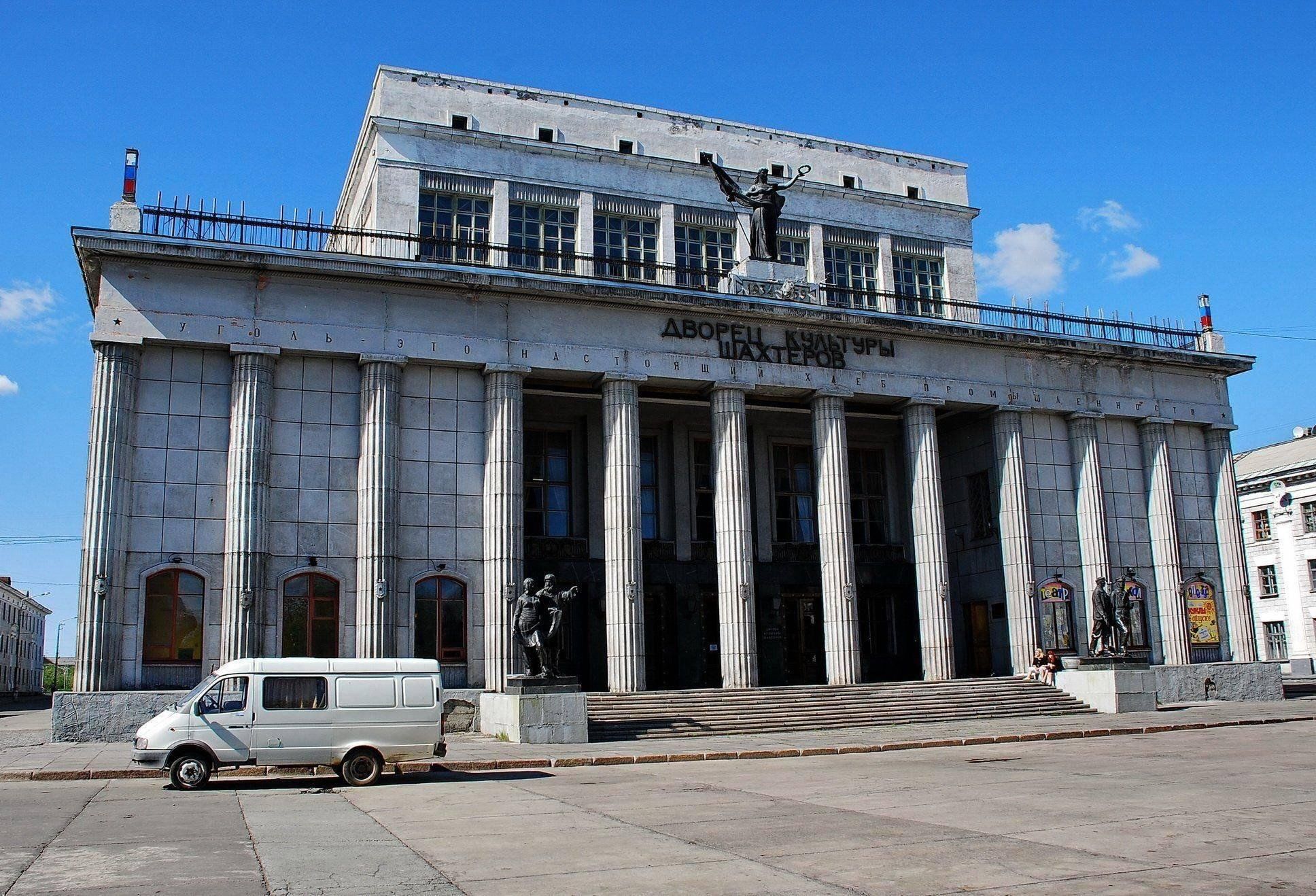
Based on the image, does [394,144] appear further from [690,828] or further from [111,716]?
[690,828]

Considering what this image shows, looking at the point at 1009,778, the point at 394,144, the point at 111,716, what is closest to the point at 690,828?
the point at 1009,778

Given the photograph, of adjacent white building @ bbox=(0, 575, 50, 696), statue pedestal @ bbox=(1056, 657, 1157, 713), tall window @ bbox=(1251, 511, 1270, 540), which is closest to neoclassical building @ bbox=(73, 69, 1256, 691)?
statue pedestal @ bbox=(1056, 657, 1157, 713)

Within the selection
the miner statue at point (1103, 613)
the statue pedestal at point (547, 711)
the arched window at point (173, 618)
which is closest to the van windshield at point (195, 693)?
the statue pedestal at point (547, 711)

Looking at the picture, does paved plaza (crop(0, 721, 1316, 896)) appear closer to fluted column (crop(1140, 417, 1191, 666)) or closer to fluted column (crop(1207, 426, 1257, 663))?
fluted column (crop(1140, 417, 1191, 666))

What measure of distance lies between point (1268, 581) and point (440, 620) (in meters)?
55.7

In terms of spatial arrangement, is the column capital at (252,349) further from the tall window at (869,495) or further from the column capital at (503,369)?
the tall window at (869,495)

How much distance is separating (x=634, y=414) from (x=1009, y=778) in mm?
17513

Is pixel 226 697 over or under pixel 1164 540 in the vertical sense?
under

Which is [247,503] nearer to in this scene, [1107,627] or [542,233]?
[542,233]

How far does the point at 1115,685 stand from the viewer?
104ft

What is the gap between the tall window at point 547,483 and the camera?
36.2 metres

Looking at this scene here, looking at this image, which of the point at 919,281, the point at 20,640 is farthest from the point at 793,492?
the point at 20,640

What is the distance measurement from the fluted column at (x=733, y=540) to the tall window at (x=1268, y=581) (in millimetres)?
47024

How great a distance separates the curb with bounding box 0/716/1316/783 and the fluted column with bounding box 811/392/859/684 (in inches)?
325
